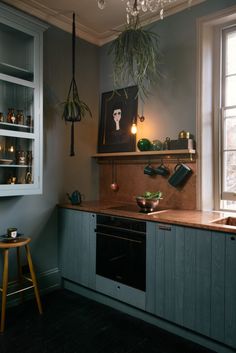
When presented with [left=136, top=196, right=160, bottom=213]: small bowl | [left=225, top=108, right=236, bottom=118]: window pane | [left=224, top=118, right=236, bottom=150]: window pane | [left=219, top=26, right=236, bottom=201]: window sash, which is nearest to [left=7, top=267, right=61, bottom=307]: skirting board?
[left=136, top=196, right=160, bottom=213]: small bowl

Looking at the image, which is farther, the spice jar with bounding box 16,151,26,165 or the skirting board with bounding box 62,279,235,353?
the spice jar with bounding box 16,151,26,165

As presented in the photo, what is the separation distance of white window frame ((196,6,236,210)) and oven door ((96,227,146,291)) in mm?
725

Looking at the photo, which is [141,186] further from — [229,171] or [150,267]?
[150,267]

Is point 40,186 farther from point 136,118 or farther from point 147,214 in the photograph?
point 136,118

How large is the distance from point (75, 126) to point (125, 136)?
0.58 meters

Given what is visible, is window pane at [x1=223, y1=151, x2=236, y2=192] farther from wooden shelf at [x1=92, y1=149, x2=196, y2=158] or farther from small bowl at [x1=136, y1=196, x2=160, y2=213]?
small bowl at [x1=136, y1=196, x2=160, y2=213]

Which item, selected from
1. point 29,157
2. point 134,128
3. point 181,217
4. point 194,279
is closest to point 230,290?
point 194,279

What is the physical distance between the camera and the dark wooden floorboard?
2023 mm

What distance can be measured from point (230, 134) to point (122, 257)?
1.48 metres

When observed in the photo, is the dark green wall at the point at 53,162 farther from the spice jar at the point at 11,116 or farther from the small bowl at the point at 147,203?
the small bowl at the point at 147,203

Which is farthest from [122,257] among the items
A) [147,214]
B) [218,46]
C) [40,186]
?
[218,46]

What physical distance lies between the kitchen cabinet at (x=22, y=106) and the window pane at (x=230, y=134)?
1717 millimetres

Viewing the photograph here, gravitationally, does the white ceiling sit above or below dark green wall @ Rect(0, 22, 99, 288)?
above

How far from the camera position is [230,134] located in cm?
264
